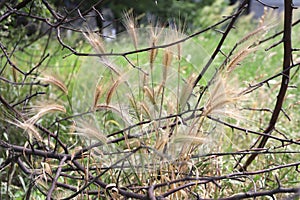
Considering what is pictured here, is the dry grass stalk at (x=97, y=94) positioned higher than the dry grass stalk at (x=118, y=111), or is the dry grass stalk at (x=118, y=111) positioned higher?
the dry grass stalk at (x=97, y=94)

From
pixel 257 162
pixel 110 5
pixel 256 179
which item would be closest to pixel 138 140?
pixel 256 179

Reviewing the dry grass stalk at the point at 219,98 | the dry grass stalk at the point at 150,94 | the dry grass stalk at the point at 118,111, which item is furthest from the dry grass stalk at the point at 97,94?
the dry grass stalk at the point at 219,98

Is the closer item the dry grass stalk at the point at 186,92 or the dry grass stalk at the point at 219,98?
the dry grass stalk at the point at 219,98

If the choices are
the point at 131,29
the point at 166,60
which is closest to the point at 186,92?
the point at 166,60

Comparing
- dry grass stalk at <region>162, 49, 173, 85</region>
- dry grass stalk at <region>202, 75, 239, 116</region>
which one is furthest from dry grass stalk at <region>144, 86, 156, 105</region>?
dry grass stalk at <region>202, 75, 239, 116</region>

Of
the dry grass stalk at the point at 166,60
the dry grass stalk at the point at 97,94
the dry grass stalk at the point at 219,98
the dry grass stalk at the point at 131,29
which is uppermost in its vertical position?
the dry grass stalk at the point at 131,29

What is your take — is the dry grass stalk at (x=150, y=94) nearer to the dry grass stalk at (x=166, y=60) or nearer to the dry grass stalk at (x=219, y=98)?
the dry grass stalk at (x=166, y=60)

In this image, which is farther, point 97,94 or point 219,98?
point 97,94

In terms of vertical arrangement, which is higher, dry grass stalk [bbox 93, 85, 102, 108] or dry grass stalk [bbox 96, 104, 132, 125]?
dry grass stalk [bbox 93, 85, 102, 108]

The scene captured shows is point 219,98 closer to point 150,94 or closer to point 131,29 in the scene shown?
point 150,94

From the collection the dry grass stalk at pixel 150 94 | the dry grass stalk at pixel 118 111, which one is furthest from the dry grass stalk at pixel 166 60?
the dry grass stalk at pixel 118 111

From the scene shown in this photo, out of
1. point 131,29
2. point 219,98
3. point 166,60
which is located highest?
point 131,29

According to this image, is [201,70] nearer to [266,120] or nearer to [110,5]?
[266,120]

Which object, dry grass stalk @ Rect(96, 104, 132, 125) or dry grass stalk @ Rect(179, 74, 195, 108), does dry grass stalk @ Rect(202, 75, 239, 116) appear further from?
dry grass stalk @ Rect(96, 104, 132, 125)
